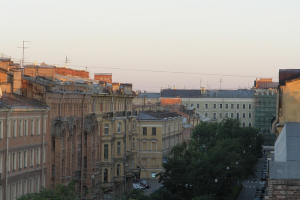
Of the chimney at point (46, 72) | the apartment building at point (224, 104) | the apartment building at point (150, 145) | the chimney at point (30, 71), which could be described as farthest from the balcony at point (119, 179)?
the apartment building at point (224, 104)

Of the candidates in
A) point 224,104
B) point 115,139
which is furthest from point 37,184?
point 224,104

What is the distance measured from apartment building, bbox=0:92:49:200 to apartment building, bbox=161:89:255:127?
128761 millimetres

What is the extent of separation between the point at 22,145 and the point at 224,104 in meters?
138

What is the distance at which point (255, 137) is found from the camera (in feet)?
426

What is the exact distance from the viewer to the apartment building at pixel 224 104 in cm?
18250

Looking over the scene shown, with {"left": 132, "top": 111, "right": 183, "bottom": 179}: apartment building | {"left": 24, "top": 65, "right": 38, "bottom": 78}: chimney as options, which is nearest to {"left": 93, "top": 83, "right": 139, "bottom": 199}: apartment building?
{"left": 24, "top": 65, "right": 38, "bottom": 78}: chimney

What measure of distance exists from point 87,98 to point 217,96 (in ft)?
404

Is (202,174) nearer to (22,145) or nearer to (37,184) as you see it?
(37,184)

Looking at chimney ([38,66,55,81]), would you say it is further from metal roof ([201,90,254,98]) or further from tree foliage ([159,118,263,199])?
metal roof ([201,90,254,98])

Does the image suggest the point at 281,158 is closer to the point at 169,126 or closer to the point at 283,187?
the point at 283,187

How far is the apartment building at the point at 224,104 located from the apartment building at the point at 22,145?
128761 millimetres

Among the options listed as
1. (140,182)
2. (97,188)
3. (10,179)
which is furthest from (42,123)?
(140,182)

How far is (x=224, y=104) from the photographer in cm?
18562

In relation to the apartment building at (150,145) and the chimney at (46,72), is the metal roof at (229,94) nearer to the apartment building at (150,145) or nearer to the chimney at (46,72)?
the apartment building at (150,145)
